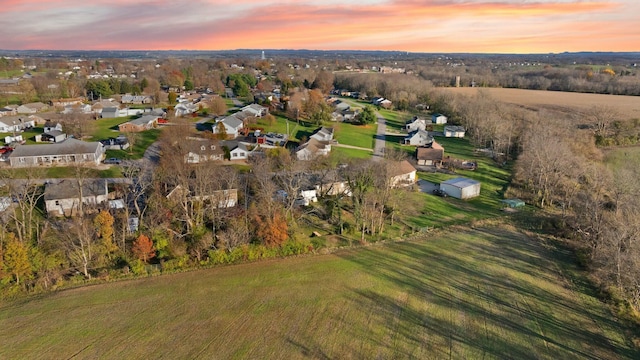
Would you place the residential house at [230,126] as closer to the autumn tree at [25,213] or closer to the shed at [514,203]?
the autumn tree at [25,213]

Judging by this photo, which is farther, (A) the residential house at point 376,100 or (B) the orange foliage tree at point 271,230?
(A) the residential house at point 376,100

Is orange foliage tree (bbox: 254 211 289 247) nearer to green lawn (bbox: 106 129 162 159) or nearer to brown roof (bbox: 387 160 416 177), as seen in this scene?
brown roof (bbox: 387 160 416 177)

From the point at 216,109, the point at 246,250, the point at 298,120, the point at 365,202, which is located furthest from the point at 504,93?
the point at 246,250

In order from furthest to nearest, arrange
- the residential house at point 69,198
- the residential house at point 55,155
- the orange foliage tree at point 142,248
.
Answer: the residential house at point 55,155 → the residential house at point 69,198 → the orange foliage tree at point 142,248

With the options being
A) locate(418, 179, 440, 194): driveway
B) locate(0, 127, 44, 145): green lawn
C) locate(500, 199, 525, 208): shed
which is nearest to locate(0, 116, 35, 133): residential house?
locate(0, 127, 44, 145): green lawn

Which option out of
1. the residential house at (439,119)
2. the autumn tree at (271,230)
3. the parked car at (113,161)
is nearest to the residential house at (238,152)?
the parked car at (113,161)

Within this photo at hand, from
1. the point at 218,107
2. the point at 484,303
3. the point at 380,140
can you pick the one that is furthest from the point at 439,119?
the point at 484,303

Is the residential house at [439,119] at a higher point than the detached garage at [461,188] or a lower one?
higher
